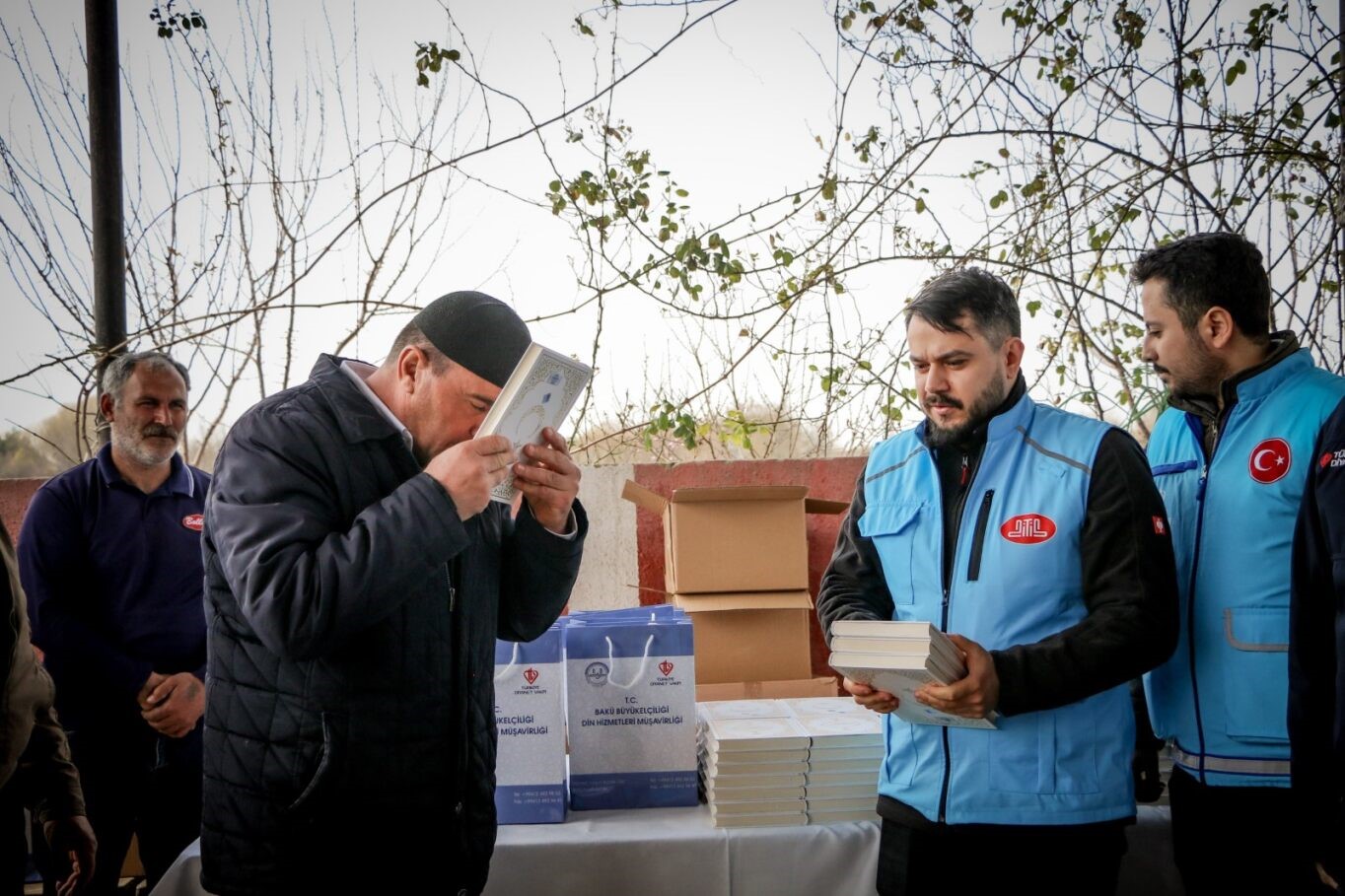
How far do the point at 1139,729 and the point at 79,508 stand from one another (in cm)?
298

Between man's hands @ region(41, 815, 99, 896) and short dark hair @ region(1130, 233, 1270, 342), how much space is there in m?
2.46

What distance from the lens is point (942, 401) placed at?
6.22 ft

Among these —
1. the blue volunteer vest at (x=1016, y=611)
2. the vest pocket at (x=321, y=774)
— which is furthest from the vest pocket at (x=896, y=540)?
the vest pocket at (x=321, y=774)

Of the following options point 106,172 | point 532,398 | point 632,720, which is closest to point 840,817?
point 632,720

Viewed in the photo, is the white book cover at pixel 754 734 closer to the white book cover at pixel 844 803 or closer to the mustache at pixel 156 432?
the white book cover at pixel 844 803

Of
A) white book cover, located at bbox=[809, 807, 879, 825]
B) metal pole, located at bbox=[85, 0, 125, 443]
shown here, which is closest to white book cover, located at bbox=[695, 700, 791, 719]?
white book cover, located at bbox=[809, 807, 879, 825]

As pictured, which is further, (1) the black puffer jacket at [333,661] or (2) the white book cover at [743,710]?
(2) the white book cover at [743,710]

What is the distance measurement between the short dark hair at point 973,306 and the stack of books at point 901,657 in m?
0.64

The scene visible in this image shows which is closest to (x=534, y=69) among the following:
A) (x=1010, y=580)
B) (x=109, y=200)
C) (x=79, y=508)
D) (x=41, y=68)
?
(x=109, y=200)

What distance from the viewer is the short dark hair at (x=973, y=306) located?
1891 millimetres

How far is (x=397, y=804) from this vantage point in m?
1.43

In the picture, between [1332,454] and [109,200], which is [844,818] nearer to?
[1332,454]

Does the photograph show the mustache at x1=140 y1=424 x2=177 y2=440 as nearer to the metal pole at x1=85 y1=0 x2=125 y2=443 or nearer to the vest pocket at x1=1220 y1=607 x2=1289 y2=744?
the metal pole at x1=85 y1=0 x2=125 y2=443

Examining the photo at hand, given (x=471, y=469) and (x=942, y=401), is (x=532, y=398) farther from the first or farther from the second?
(x=942, y=401)
